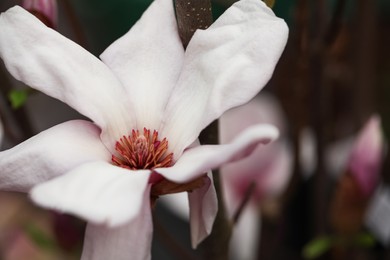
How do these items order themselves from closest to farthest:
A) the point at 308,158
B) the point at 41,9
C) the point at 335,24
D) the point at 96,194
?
1. the point at 96,194
2. the point at 41,9
3. the point at 335,24
4. the point at 308,158

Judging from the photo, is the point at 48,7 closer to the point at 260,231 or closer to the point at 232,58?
the point at 232,58

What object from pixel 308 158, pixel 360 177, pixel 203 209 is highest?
pixel 203 209

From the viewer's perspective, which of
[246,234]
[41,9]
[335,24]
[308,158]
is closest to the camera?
[41,9]

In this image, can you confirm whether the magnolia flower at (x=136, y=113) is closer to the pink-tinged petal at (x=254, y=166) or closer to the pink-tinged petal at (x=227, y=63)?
the pink-tinged petal at (x=227, y=63)

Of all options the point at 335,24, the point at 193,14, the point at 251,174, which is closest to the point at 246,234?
the point at 251,174

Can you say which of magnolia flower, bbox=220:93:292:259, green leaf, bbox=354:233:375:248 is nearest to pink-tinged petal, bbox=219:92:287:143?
magnolia flower, bbox=220:93:292:259

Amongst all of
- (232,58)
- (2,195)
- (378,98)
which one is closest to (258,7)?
(232,58)

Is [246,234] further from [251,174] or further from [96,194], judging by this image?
[96,194]
